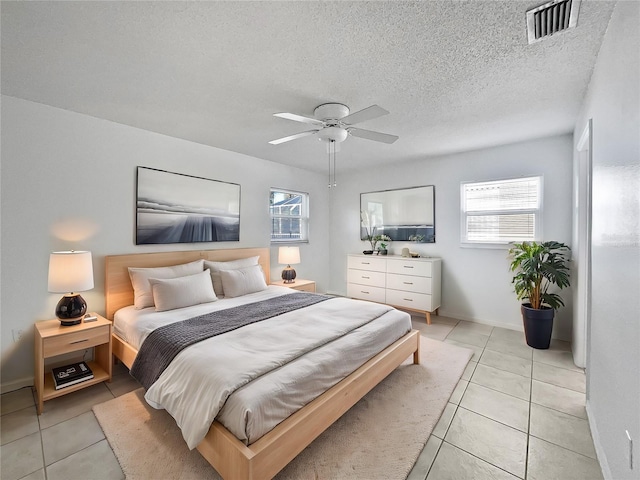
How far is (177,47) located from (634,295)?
2.72 meters

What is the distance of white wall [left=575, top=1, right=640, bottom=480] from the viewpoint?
1.20 metres

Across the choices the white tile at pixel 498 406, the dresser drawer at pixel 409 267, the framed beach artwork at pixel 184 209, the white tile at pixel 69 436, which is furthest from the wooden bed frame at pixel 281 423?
the dresser drawer at pixel 409 267

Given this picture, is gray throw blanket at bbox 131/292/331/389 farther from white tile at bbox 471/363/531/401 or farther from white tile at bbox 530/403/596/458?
white tile at bbox 530/403/596/458

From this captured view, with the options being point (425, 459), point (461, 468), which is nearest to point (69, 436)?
point (425, 459)

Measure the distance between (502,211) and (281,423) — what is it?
12.8 feet

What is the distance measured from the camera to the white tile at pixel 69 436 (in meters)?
1.81

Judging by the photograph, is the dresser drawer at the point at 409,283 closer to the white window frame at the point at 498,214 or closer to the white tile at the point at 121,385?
the white window frame at the point at 498,214

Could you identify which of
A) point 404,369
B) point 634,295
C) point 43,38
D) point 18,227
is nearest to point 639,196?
point 634,295

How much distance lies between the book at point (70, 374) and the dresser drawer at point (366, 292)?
364cm

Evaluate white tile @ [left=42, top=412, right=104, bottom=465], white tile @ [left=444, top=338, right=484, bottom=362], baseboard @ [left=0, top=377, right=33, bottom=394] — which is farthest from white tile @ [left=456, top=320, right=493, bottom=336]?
baseboard @ [left=0, top=377, right=33, bottom=394]

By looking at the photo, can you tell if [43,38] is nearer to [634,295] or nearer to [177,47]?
[177,47]

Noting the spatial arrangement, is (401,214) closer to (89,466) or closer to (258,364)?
(258,364)

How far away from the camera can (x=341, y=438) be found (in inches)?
75.0

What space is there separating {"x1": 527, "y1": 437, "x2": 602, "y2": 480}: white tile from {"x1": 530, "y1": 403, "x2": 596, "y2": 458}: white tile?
0.07m
